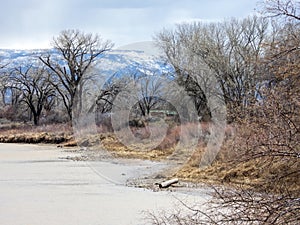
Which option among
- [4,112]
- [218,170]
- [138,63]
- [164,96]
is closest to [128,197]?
[218,170]

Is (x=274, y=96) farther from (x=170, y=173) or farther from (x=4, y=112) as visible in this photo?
(x=4, y=112)

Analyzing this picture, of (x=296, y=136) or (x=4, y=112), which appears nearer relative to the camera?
(x=296, y=136)

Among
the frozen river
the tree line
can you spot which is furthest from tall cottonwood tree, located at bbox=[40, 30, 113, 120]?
the frozen river

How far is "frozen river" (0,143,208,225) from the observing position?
7.67 metres

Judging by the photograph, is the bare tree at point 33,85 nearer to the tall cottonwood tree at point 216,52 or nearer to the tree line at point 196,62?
the tree line at point 196,62

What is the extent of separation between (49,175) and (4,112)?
35.4m

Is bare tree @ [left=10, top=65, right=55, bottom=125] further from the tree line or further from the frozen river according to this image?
the frozen river

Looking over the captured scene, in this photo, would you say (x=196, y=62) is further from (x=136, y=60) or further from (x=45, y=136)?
(x=45, y=136)

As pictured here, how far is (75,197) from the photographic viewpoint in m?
9.59

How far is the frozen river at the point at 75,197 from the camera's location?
302 inches

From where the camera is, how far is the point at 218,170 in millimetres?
12734

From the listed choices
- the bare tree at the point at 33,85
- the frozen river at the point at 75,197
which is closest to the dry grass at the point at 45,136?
the bare tree at the point at 33,85

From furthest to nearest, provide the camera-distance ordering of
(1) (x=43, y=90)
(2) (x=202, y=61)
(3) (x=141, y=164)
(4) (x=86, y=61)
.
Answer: (1) (x=43, y=90)
(4) (x=86, y=61)
(2) (x=202, y=61)
(3) (x=141, y=164)

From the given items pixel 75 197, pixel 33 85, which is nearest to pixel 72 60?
pixel 33 85
